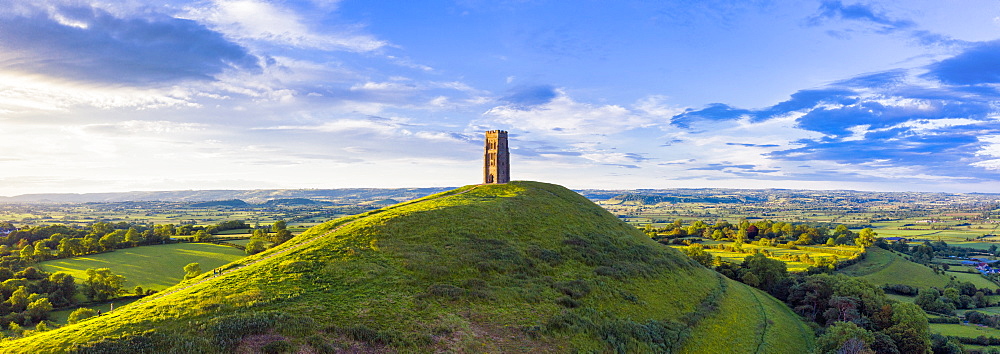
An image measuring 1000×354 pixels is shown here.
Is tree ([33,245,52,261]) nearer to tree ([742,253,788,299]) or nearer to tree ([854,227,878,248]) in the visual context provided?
tree ([742,253,788,299])

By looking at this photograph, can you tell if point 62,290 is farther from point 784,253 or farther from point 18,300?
point 784,253

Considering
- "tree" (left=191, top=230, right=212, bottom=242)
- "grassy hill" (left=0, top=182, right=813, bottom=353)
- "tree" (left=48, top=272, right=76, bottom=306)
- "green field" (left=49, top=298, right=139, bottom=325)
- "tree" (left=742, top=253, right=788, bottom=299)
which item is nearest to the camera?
"grassy hill" (left=0, top=182, right=813, bottom=353)

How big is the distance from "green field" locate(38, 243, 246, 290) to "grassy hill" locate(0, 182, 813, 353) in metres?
44.2

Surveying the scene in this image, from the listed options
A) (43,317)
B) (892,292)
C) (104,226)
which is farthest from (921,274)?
(104,226)

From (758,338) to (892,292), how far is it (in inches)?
2862

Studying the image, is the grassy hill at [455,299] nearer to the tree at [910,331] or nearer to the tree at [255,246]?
the tree at [910,331]

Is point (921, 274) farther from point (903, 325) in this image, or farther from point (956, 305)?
point (903, 325)

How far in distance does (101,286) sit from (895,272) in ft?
498

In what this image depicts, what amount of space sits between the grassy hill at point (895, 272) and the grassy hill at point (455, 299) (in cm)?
5725

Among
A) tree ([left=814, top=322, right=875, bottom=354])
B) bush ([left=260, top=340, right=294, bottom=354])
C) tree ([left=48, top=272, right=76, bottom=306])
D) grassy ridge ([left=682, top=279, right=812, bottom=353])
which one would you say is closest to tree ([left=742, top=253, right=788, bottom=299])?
grassy ridge ([left=682, top=279, right=812, bottom=353])

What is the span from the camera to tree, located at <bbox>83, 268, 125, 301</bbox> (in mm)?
57781

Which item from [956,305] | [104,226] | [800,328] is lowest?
Answer: [956,305]

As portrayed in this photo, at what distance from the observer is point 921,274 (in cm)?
9419

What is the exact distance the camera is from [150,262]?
73.8 meters
